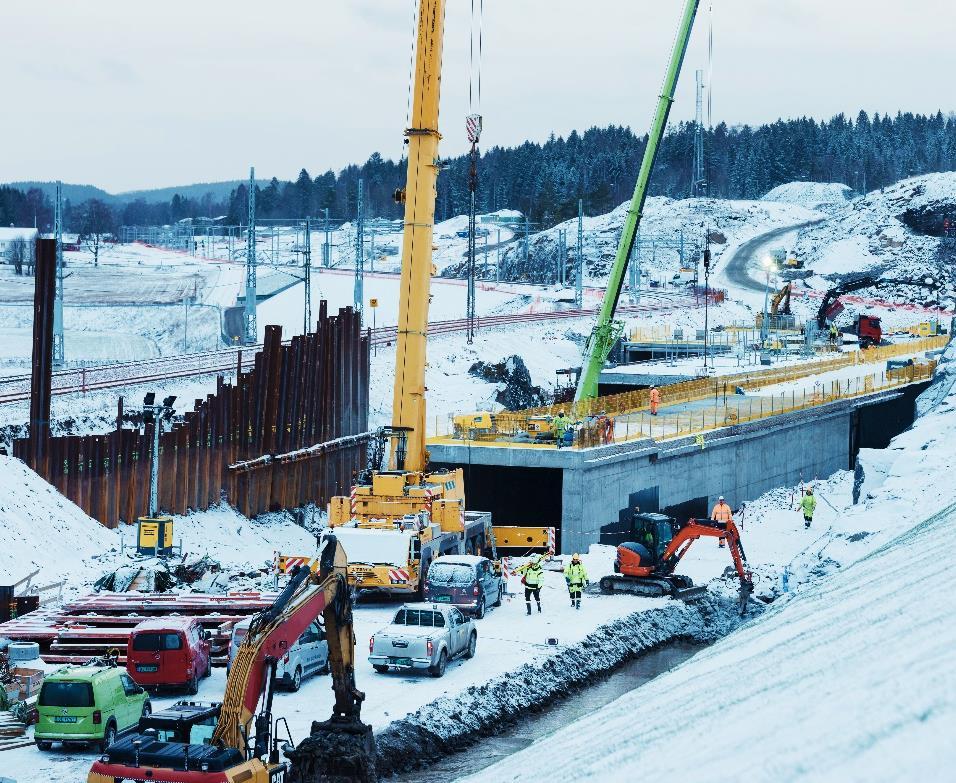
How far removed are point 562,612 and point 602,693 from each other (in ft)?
16.5

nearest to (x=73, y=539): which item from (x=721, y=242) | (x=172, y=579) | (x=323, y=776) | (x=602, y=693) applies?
(x=172, y=579)

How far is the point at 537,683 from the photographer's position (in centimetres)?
2572

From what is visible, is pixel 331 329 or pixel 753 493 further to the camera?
pixel 753 493

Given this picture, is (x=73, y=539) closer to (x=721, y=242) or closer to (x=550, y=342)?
(x=550, y=342)

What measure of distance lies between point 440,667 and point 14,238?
144573mm

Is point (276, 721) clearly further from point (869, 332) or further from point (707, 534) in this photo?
point (869, 332)

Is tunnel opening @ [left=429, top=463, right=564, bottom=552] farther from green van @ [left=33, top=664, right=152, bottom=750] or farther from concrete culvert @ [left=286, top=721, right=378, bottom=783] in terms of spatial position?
concrete culvert @ [left=286, top=721, right=378, bottom=783]

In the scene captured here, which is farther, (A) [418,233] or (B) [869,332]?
(B) [869,332]

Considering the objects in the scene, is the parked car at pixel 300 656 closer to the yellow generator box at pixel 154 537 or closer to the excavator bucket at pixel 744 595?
the yellow generator box at pixel 154 537

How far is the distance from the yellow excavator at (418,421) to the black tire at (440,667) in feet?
20.6

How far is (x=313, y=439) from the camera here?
48.6 meters

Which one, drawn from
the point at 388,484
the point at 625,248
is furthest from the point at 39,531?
the point at 625,248

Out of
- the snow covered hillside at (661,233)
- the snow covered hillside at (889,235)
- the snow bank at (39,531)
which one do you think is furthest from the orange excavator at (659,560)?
the snow covered hillside at (889,235)

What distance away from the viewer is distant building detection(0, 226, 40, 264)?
145375 millimetres
